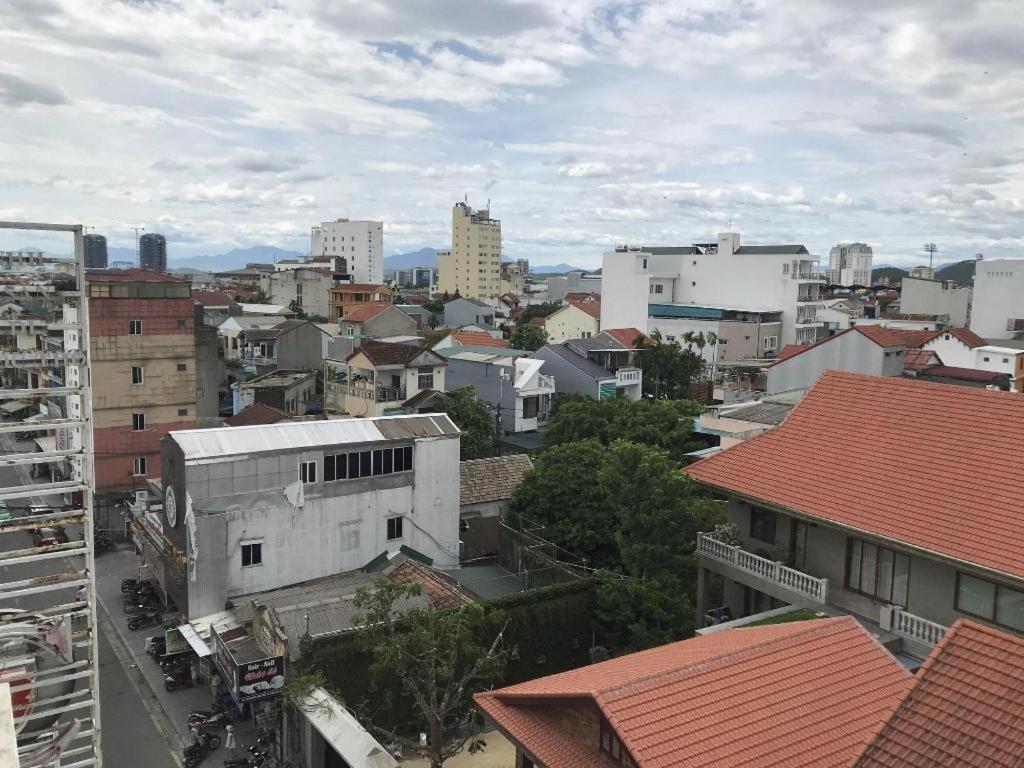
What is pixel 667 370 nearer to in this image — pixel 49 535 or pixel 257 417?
pixel 257 417

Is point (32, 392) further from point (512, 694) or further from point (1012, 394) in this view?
point (1012, 394)

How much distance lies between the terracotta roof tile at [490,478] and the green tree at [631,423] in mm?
5988

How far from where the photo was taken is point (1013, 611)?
16.0 m

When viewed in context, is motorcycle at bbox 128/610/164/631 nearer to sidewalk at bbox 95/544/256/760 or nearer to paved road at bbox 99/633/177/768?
sidewalk at bbox 95/544/256/760

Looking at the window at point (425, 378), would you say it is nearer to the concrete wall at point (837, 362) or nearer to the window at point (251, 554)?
the concrete wall at point (837, 362)

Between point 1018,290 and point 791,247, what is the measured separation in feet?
66.0

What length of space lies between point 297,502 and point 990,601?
1865 centimetres

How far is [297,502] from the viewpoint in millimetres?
25031

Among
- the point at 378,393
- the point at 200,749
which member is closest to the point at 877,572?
→ the point at 200,749

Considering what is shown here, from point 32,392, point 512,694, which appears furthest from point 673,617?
point 32,392

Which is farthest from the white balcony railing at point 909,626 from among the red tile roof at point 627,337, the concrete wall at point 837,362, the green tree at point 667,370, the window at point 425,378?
the red tile roof at point 627,337

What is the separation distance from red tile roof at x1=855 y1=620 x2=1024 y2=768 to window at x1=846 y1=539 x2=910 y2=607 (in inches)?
397

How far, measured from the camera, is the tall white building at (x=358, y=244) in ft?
610

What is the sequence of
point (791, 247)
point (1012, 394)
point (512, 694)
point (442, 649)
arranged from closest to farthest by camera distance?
point (512, 694) → point (442, 649) → point (1012, 394) → point (791, 247)
